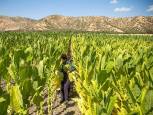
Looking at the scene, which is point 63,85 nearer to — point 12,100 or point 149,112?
point 12,100

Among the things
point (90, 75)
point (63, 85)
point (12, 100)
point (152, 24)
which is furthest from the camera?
point (152, 24)

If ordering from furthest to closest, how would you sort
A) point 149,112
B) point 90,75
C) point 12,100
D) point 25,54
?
point 25,54 → point 90,75 → point 12,100 → point 149,112

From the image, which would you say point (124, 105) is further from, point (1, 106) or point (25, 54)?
point (25, 54)

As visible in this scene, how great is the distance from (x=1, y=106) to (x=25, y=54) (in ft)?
11.8

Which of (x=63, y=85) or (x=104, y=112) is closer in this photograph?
(x=104, y=112)

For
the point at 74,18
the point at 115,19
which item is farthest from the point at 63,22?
the point at 115,19

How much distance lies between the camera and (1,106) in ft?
10.0

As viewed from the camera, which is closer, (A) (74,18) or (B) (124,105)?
(B) (124,105)

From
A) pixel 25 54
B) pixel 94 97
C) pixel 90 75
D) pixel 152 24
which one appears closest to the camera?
pixel 94 97

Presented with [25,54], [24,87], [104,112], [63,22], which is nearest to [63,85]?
[25,54]

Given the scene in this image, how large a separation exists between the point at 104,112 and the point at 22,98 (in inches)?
54.0

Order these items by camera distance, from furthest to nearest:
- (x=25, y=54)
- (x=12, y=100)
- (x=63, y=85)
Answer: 1. (x=63, y=85)
2. (x=25, y=54)
3. (x=12, y=100)

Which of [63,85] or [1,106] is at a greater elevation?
[1,106]

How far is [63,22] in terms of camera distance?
11244 cm
